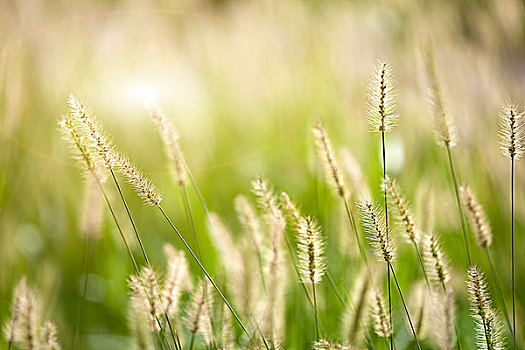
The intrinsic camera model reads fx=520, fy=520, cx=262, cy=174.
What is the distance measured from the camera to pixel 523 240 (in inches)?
41.3

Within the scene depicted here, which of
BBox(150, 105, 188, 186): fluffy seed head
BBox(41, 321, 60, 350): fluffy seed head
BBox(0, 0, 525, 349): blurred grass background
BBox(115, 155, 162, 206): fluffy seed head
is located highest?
BBox(0, 0, 525, 349): blurred grass background

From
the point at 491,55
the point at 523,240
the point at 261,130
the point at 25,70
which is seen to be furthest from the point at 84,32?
the point at 523,240

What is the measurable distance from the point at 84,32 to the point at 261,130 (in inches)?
30.8

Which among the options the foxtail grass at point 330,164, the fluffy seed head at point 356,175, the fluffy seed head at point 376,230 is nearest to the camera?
the fluffy seed head at point 376,230

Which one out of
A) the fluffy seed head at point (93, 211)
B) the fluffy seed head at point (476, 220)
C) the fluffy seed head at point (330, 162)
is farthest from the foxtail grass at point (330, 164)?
the fluffy seed head at point (93, 211)

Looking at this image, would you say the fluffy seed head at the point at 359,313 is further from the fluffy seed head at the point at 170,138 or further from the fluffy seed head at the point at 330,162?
the fluffy seed head at the point at 170,138

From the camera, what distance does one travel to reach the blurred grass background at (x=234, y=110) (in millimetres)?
957

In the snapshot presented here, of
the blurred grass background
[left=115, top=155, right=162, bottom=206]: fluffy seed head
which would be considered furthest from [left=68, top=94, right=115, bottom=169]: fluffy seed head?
the blurred grass background

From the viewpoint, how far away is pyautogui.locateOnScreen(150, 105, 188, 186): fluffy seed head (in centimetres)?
54

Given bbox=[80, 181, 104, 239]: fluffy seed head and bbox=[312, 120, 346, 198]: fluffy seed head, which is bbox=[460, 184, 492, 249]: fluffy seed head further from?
bbox=[80, 181, 104, 239]: fluffy seed head

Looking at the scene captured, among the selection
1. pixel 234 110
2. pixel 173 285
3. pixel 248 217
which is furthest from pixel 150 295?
pixel 234 110

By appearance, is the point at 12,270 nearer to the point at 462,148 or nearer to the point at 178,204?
the point at 178,204

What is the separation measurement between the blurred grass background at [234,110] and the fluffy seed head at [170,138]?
0.11 ft

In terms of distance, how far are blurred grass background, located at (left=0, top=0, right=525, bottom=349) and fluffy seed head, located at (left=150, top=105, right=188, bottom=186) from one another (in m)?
0.03
